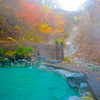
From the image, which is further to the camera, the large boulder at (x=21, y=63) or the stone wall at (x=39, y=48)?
the stone wall at (x=39, y=48)

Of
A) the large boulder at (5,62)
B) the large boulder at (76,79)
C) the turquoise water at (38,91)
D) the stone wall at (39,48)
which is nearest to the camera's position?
the turquoise water at (38,91)

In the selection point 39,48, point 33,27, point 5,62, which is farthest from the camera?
point 33,27

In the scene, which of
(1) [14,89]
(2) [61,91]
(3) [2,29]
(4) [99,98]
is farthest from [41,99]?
(3) [2,29]

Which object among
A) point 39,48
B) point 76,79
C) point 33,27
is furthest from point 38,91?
point 33,27

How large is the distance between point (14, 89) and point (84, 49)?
21.4ft

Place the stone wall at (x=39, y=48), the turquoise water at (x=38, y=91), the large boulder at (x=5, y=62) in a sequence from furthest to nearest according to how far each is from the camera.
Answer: the stone wall at (x=39, y=48)
the large boulder at (x=5, y=62)
the turquoise water at (x=38, y=91)

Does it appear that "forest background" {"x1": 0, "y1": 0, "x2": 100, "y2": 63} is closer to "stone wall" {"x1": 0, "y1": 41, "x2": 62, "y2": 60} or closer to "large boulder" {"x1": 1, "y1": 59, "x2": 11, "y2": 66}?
"stone wall" {"x1": 0, "y1": 41, "x2": 62, "y2": 60}

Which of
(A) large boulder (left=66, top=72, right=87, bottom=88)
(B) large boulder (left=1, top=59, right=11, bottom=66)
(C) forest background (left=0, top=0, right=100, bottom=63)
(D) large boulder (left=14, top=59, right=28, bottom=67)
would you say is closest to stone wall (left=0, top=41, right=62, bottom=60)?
(C) forest background (left=0, top=0, right=100, bottom=63)

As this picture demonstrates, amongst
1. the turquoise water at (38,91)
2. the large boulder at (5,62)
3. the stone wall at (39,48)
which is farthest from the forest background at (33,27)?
the turquoise water at (38,91)

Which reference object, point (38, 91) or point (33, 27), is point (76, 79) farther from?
point (33, 27)

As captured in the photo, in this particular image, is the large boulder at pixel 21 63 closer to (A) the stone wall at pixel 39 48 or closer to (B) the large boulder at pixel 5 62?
(B) the large boulder at pixel 5 62

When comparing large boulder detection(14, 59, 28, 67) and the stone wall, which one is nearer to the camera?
large boulder detection(14, 59, 28, 67)

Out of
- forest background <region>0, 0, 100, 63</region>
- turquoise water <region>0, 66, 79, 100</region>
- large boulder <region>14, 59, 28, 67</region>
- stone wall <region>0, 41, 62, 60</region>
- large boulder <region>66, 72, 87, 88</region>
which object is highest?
forest background <region>0, 0, 100, 63</region>

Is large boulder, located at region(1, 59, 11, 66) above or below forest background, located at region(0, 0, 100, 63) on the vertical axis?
below
